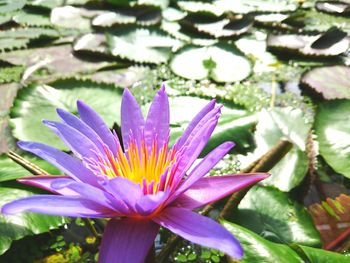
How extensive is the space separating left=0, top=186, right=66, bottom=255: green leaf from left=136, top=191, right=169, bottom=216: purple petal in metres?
0.39

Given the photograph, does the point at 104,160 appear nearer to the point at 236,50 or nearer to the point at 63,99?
the point at 63,99

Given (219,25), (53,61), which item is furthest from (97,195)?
(219,25)

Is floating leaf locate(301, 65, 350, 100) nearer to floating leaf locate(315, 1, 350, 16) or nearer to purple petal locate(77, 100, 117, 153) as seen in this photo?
floating leaf locate(315, 1, 350, 16)

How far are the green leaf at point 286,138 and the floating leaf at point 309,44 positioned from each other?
1.85 ft

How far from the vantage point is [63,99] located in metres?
1.39

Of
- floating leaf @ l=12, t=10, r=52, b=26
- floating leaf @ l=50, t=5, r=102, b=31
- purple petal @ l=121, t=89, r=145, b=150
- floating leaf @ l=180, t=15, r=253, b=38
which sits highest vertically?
purple petal @ l=121, t=89, r=145, b=150

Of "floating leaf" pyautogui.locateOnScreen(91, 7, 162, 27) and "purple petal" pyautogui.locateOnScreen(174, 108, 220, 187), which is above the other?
"purple petal" pyautogui.locateOnScreen(174, 108, 220, 187)

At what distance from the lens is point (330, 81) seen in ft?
4.96

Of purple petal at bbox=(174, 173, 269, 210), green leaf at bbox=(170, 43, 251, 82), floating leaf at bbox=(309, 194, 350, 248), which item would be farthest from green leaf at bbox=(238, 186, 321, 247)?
green leaf at bbox=(170, 43, 251, 82)

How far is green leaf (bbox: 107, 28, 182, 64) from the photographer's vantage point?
71.1 inches

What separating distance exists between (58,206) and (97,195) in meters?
0.06

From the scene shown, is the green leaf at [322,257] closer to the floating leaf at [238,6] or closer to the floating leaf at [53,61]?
the floating leaf at [53,61]

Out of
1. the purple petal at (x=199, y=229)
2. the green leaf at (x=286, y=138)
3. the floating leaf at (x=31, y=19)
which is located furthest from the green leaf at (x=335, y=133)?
the floating leaf at (x=31, y=19)

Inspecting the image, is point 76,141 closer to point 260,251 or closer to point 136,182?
point 136,182
